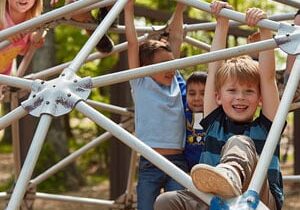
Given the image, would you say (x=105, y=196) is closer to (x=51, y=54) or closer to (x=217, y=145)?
(x=51, y=54)

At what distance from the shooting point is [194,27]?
17.7 ft

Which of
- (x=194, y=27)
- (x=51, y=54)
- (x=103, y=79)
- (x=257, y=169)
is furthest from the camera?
(x=51, y=54)

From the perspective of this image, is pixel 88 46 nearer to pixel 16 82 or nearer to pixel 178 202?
pixel 16 82

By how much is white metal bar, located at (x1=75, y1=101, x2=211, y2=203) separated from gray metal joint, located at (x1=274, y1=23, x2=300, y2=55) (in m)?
0.70

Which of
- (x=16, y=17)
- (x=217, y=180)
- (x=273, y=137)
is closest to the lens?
(x=217, y=180)

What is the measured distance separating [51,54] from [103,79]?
551cm

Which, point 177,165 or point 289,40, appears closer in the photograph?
point 289,40

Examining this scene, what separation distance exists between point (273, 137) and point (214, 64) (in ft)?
2.82

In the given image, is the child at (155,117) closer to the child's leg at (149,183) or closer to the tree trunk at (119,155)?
the child's leg at (149,183)

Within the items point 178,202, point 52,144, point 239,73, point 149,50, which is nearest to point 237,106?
point 239,73

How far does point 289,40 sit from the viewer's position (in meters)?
3.33

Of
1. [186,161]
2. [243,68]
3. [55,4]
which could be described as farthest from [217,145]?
[55,4]

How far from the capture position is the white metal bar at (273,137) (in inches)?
110

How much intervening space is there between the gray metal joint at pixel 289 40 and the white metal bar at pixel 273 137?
12 centimetres
